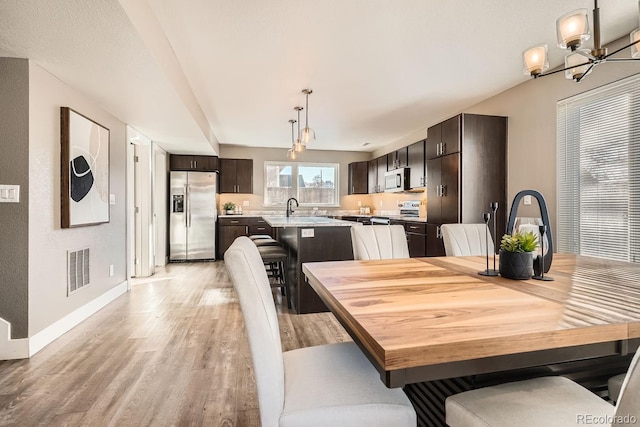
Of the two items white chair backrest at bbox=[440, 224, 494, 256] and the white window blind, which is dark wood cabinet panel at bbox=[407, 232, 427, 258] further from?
white chair backrest at bbox=[440, 224, 494, 256]

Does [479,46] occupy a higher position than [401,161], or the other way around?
[479,46]

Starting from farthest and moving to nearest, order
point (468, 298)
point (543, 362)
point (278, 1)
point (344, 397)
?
point (278, 1) < point (468, 298) < point (344, 397) < point (543, 362)

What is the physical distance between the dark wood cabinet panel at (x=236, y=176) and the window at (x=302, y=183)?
49 cm

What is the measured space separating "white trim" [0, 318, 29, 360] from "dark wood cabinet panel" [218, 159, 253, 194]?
16.0 feet

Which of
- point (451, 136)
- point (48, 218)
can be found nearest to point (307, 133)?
point (451, 136)

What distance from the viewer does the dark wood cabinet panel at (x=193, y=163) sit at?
252 inches

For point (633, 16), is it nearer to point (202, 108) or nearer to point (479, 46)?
point (479, 46)

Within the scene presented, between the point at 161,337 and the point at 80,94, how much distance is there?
2323 mm

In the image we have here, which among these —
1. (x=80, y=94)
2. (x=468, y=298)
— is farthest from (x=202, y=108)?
(x=468, y=298)

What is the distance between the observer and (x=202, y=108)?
15.0 feet

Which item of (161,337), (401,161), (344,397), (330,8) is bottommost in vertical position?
(161,337)

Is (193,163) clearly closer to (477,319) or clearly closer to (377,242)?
(377,242)

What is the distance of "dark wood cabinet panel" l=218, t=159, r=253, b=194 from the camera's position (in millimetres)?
6953

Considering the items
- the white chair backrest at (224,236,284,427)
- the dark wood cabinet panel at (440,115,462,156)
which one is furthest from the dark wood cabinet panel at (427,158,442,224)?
the white chair backrest at (224,236,284,427)
